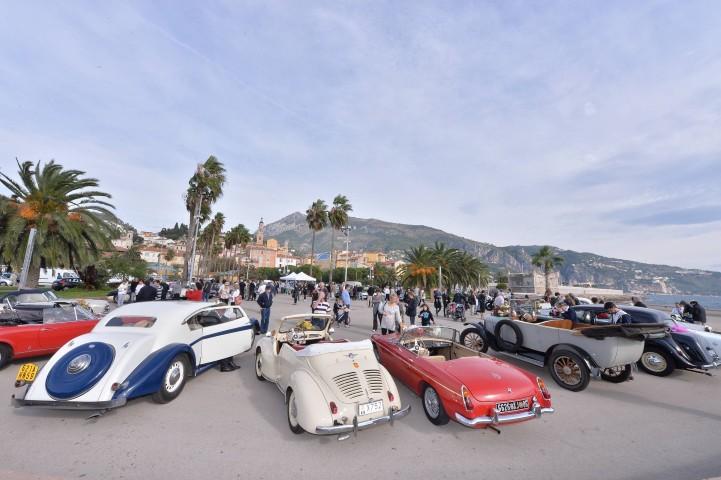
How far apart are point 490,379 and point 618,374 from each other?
443 centimetres

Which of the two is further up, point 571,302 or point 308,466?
point 571,302

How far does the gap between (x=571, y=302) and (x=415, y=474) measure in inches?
431

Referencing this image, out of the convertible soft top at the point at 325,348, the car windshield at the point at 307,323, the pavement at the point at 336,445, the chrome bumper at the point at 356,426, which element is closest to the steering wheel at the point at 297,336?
the car windshield at the point at 307,323

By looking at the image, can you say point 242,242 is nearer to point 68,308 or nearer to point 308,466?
point 68,308

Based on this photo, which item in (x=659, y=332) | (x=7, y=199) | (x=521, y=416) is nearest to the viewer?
(x=521, y=416)

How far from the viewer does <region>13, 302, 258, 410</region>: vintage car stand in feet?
14.4

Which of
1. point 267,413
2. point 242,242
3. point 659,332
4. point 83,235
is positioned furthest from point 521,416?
point 242,242

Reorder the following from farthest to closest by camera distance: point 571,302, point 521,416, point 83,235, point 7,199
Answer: point 83,235, point 7,199, point 571,302, point 521,416

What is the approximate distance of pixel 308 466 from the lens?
3676mm

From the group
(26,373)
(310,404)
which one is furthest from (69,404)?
(310,404)

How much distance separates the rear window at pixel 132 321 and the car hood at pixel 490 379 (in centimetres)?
489

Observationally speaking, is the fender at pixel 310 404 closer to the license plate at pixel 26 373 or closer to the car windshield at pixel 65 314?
the license plate at pixel 26 373

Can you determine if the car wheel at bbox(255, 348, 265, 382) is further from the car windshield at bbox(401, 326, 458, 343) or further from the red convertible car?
the car windshield at bbox(401, 326, 458, 343)

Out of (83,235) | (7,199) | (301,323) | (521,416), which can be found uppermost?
(7,199)
